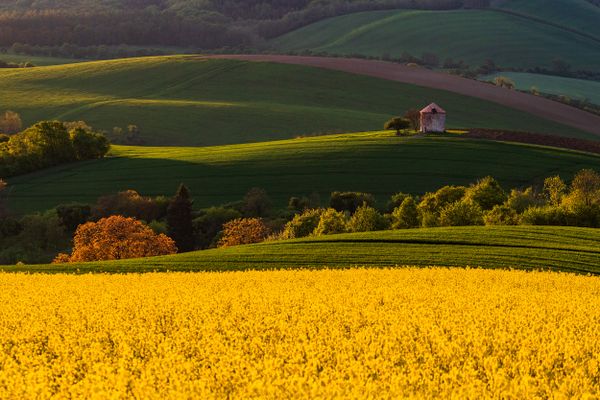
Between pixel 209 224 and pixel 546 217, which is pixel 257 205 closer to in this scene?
pixel 209 224

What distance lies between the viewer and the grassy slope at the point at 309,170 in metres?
87.7

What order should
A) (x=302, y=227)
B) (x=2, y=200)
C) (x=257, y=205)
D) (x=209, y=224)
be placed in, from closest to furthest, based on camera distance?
(x=302, y=227)
(x=209, y=224)
(x=257, y=205)
(x=2, y=200)

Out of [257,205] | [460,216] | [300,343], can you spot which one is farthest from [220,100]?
[300,343]

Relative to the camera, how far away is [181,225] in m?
75.0

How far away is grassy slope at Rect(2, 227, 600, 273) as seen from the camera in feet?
114

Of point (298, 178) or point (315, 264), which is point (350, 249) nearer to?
point (315, 264)

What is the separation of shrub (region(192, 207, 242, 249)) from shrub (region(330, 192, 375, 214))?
10818 mm

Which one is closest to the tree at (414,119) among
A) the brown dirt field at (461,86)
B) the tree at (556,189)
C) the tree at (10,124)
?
the brown dirt field at (461,86)

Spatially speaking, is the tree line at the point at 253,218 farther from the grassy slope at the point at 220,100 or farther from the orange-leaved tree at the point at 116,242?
the grassy slope at the point at 220,100

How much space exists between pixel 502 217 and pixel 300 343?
46356 millimetres

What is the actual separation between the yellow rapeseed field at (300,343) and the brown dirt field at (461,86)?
113 metres

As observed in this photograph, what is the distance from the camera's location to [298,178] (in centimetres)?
9062

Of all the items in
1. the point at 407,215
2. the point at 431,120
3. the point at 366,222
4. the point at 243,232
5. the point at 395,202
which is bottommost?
the point at 243,232

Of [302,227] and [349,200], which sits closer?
[302,227]
